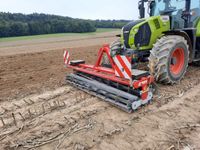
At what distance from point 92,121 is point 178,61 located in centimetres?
342

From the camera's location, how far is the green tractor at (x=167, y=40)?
17.8 feet

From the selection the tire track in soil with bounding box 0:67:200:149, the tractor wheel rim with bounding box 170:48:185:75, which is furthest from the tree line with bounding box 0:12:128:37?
the tire track in soil with bounding box 0:67:200:149

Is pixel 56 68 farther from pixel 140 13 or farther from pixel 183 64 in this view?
pixel 183 64

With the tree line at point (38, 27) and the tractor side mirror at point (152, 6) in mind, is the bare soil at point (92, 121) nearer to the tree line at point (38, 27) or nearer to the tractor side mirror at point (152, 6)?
the tractor side mirror at point (152, 6)

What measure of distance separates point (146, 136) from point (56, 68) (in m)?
6.05

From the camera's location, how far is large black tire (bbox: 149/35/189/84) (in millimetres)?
5352

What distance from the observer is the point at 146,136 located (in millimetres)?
3488

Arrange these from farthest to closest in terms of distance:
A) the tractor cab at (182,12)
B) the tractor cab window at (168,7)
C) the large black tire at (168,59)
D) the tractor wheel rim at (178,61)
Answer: the tractor cab window at (168,7) → the tractor cab at (182,12) → the tractor wheel rim at (178,61) → the large black tire at (168,59)

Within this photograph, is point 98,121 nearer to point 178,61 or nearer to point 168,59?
point 168,59

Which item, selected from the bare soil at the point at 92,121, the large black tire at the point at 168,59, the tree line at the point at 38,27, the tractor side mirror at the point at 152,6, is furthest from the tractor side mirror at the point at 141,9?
the tree line at the point at 38,27

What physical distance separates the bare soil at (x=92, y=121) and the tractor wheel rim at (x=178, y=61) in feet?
1.43

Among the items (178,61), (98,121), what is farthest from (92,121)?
(178,61)

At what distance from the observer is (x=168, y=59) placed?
17.7ft

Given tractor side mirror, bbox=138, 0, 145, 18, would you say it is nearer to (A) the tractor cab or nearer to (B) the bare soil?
(A) the tractor cab
